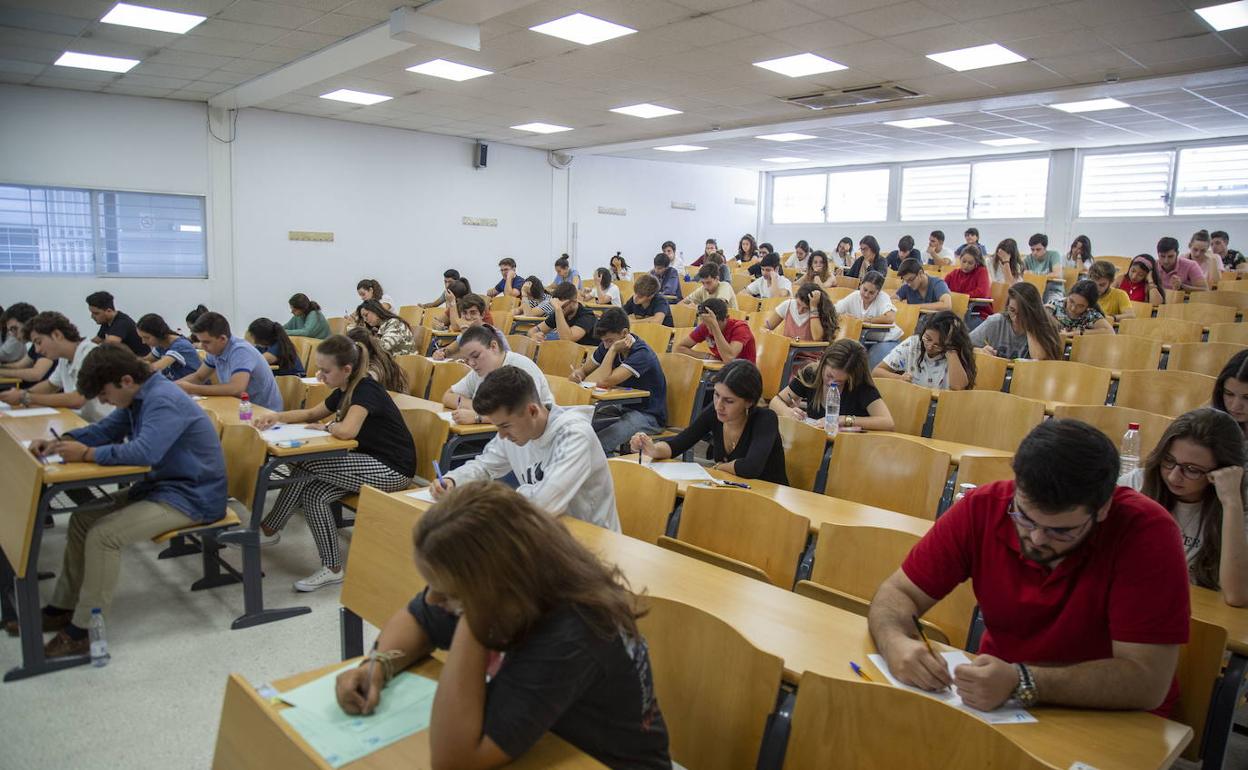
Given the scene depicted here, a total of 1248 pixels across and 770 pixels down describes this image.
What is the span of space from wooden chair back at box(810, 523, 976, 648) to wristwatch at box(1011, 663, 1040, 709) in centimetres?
45

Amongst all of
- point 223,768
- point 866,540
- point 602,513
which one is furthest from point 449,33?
point 223,768

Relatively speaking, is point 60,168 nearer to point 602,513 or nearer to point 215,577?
point 215,577

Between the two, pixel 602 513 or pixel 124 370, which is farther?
pixel 124 370

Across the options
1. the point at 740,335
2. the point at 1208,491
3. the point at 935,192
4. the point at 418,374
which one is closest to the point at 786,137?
the point at 935,192

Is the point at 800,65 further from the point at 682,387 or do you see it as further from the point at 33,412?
the point at 33,412

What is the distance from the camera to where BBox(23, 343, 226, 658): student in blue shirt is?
3.30 meters

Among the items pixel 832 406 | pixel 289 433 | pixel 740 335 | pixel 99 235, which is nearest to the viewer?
pixel 289 433

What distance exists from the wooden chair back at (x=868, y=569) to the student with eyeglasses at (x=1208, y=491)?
0.71 m

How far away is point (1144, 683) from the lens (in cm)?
165

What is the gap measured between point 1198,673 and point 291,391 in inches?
210

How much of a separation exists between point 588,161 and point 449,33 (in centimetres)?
894

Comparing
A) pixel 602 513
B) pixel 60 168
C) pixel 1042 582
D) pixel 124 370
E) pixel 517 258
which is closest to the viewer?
pixel 1042 582

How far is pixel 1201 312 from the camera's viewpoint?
746 cm

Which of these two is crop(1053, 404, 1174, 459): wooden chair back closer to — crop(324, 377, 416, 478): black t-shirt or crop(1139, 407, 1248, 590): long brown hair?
crop(1139, 407, 1248, 590): long brown hair
